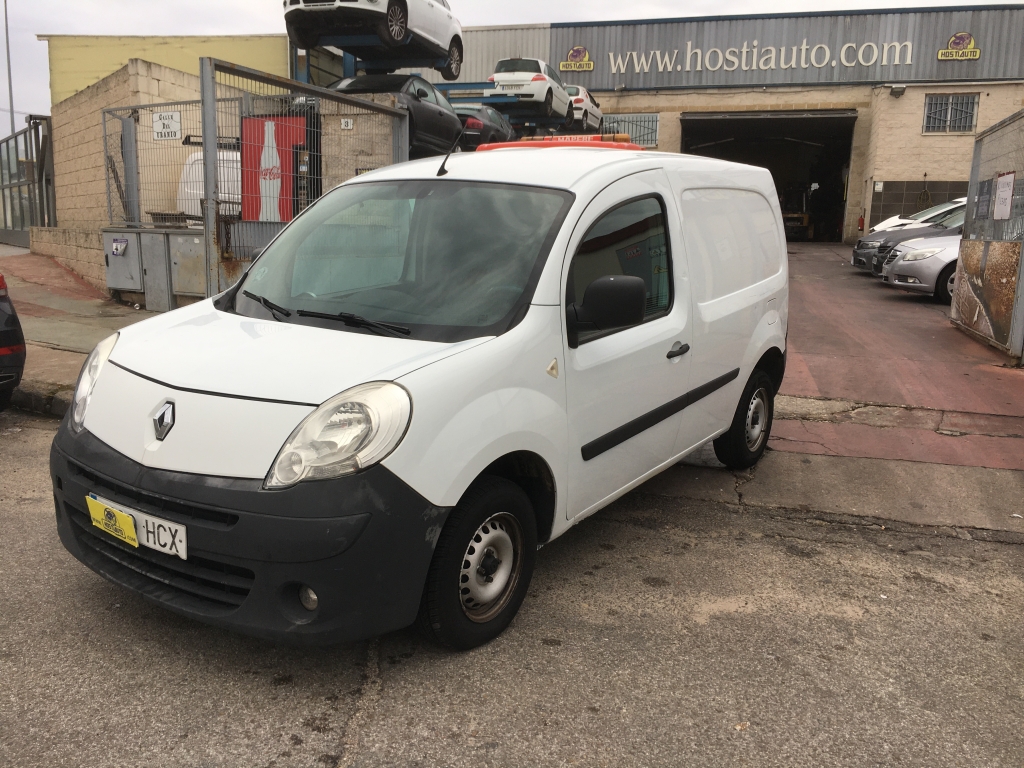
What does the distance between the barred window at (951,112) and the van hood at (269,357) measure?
27454 mm

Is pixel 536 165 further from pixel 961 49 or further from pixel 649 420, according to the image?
pixel 961 49

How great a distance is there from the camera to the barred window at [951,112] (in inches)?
1014

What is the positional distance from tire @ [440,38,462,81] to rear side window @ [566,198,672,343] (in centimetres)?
1274

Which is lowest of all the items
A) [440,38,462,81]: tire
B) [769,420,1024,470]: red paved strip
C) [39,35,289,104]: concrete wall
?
[769,420,1024,470]: red paved strip

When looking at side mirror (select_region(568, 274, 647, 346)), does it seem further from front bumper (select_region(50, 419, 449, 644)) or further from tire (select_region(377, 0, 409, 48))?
tire (select_region(377, 0, 409, 48))

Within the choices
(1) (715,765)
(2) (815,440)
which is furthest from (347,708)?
(2) (815,440)

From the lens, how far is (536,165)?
Result: 3662 mm

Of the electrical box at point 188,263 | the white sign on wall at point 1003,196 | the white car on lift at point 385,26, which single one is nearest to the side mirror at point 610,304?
the white sign on wall at point 1003,196

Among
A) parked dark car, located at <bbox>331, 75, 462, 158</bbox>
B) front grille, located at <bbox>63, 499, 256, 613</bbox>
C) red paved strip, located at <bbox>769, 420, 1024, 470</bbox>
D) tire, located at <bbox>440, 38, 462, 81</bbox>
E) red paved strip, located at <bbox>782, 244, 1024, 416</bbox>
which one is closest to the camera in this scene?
front grille, located at <bbox>63, 499, 256, 613</bbox>

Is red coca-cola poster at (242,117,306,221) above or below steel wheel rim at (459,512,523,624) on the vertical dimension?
above

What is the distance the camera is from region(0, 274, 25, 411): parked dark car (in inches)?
216

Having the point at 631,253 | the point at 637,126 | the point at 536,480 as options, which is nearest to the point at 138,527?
the point at 536,480

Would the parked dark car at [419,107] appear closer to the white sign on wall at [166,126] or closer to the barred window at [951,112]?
the white sign on wall at [166,126]

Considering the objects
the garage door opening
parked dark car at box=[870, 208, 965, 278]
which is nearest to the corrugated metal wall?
the garage door opening
